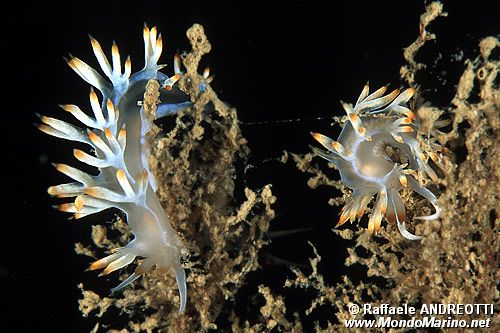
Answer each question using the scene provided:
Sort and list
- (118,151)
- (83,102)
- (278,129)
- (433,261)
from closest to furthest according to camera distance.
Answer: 1. (118,151)
2. (433,261)
3. (278,129)
4. (83,102)

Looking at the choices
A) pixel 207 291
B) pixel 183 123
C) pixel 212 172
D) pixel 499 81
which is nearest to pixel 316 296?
pixel 207 291

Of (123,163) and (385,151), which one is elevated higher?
(385,151)

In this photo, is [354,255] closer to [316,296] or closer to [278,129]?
[316,296]
